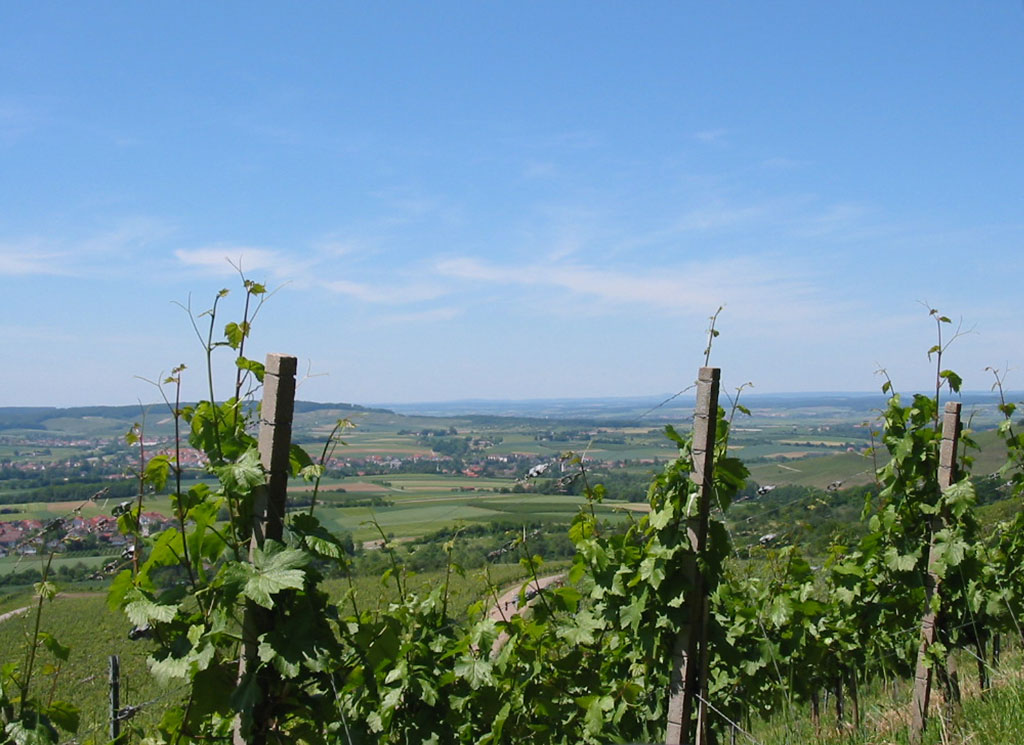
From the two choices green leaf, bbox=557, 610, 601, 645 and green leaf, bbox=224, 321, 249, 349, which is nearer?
green leaf, bbox=224, 321, 249, 349

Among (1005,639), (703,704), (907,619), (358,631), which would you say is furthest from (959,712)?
(1005,639)

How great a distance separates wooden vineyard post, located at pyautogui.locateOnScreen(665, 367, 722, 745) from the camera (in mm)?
3022

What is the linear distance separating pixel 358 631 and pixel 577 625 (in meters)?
1.24

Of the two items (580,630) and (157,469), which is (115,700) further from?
(580,630)

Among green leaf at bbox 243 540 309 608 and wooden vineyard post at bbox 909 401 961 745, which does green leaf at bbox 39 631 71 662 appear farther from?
wooden vineyard post at bbox 909 401 961 745

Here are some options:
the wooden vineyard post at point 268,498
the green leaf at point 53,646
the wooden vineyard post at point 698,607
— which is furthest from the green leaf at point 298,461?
the wooden vineyard post at point 698,607

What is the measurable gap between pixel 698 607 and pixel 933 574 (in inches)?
86.7

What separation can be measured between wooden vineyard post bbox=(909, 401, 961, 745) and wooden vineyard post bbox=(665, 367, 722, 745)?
1932 millimetres

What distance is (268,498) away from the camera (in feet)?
7.34

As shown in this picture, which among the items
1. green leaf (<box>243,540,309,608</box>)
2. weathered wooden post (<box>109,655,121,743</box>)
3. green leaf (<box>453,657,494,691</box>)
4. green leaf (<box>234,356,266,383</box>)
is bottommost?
weathered wooden post (<box>109,655,121,743</box>)

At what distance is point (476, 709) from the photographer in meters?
3.17

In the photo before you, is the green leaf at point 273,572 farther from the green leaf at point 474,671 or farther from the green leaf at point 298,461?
the green leaf at point 474,671

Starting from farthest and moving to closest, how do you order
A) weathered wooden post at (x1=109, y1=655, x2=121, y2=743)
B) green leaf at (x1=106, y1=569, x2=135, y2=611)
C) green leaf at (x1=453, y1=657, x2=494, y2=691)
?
weathered wooden post at (x1=109, y1=655, x2=121, y2=743), green leaf at (x1=453, y1=657, x2=494, y2=691), green leaf at (x1=106, y1=569, x2=135, y2=611)

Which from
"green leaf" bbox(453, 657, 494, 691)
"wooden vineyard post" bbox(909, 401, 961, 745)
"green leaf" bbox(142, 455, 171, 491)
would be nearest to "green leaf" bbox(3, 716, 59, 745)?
"green leaf" bbox(142, 455, 171, 491)
